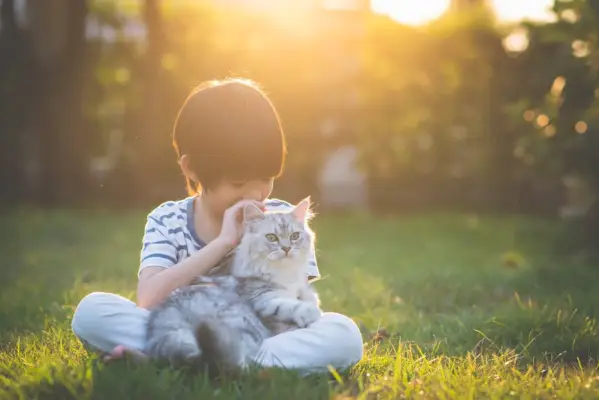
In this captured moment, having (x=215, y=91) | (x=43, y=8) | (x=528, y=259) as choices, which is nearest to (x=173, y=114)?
(x=43, y=8)

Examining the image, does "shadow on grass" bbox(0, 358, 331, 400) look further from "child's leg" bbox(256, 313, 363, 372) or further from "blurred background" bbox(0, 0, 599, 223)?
"blurred background" bbox(0, 0, 599, 223)

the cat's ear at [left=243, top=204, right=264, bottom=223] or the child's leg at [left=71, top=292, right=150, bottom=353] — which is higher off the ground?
the cat's ear at [left=243, top=204, right=264, bottom=223]

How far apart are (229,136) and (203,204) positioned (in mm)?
369

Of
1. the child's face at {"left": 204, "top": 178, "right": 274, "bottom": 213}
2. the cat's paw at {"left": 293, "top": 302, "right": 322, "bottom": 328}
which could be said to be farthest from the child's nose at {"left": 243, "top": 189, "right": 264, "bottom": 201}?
the cat's paw at {"left": 293, "top": 302, "right": 322, "bottom": 328}

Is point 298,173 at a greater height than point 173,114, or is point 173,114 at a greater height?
point 173,114

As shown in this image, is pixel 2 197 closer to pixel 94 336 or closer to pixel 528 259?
pixel 528 259

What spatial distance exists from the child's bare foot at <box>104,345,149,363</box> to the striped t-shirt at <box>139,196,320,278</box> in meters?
0.49

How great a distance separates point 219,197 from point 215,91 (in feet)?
1.68

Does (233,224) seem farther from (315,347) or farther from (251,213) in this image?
(315,347)

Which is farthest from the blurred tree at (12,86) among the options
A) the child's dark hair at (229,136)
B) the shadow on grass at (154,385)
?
the shadow on grass at (154,385)

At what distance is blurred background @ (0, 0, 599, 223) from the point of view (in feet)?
35.4

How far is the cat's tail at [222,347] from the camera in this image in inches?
115

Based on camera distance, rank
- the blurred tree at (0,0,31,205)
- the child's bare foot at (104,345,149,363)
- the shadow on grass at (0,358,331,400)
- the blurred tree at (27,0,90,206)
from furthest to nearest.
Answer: the blurred tree at (27,0,90,206), the blurred tree at (0,0,31,205), the child's bare foot at (104,345,149,363), the shadow on grass at (0,358,331,400)

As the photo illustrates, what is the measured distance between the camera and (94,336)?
3410 millimetres
